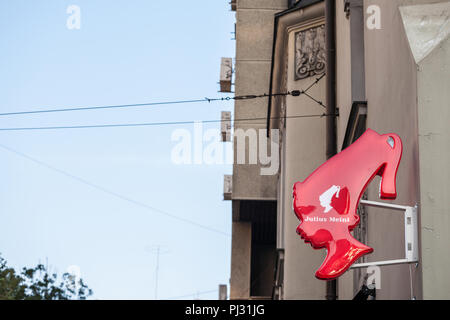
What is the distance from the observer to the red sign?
28.6 feet

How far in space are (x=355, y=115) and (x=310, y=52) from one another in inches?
287

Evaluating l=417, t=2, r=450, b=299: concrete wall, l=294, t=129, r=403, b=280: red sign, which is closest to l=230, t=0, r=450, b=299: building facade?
l=417, t=2, r=450, b=299: concrete wall

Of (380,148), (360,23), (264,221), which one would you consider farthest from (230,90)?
(380,148)

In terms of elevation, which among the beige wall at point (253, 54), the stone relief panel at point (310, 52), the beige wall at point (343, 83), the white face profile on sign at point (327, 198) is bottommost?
the white face profile on sign at point (327, 198)

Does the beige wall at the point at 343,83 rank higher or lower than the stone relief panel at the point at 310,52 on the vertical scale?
lower

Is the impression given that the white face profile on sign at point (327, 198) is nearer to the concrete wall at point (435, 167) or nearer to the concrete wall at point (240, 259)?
the concrete wall at point (435, 167)

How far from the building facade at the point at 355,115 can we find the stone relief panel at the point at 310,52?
0.03 m

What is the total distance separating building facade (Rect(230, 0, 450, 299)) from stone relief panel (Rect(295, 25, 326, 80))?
3 centimetres

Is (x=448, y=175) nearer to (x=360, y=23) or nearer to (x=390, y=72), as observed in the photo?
(x=390, y=72)

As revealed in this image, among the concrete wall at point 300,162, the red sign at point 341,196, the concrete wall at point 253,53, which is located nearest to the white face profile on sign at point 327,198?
the red sign at point 341,196

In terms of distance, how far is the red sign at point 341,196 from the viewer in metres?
8.70

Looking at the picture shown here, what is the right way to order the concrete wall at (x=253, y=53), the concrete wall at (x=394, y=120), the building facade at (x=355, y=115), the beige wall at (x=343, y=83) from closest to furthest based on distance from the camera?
1. the building facade at (x=355, y=115)
2. the concrete wall at (x=394, y=120)
3. the beige wall at (x=343, y=83)
4. the concrete wall at (x=253, y=53)
